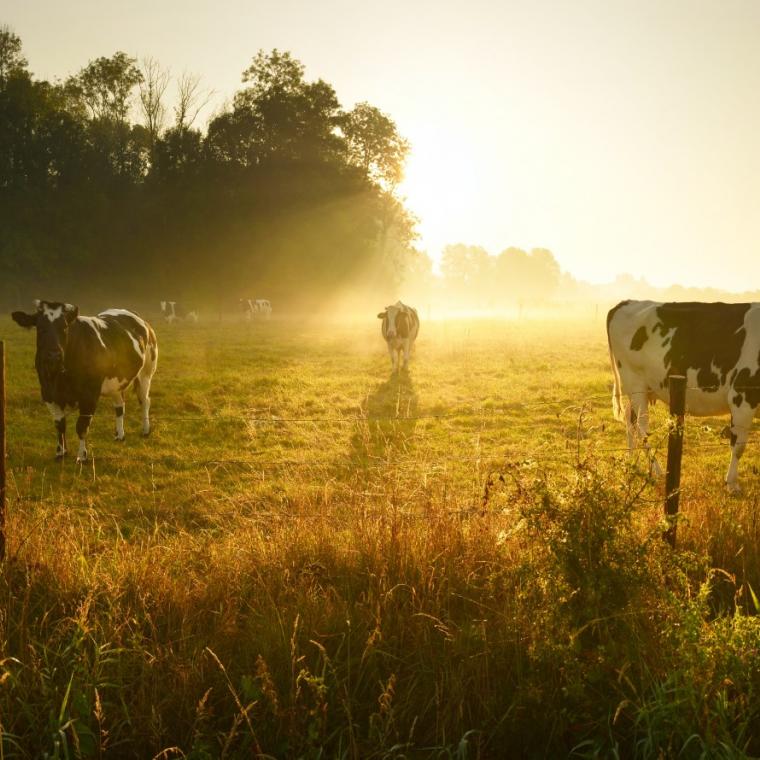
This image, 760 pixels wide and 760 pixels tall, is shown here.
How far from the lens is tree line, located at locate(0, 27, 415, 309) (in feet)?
139

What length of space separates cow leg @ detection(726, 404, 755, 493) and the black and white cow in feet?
26.3

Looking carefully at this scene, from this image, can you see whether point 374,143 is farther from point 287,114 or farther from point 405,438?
point 405,438

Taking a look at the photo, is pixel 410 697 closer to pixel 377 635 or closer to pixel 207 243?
pixel 377 635

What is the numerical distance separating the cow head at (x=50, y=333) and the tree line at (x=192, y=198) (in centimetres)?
3549

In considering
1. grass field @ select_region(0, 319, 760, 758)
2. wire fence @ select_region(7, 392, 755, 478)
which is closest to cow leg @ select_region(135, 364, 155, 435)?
A: wire fence @ select_region(7, 392, 755, 478)

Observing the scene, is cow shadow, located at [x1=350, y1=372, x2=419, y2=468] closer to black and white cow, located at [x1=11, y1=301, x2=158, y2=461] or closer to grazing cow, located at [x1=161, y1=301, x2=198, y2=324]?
black and white cow, located at [x1=11, y1=301, x2=158, y2=461]

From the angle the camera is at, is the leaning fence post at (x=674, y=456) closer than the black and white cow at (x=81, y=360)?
Yes

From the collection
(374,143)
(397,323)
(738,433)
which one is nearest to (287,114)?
(374,143)

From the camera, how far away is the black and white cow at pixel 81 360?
886cm

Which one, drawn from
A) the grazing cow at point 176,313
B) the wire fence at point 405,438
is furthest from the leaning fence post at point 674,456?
the grazing cow at point 176,313

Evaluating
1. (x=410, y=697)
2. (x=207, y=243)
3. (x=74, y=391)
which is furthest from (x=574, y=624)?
(x=207, y=243)

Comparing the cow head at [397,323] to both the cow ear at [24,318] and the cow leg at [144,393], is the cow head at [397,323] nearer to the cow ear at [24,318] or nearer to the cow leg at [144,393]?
the cow leg at [144,393]

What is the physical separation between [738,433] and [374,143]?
44.3 meters

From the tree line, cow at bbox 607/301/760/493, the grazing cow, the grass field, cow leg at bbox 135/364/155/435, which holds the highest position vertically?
the tree line
